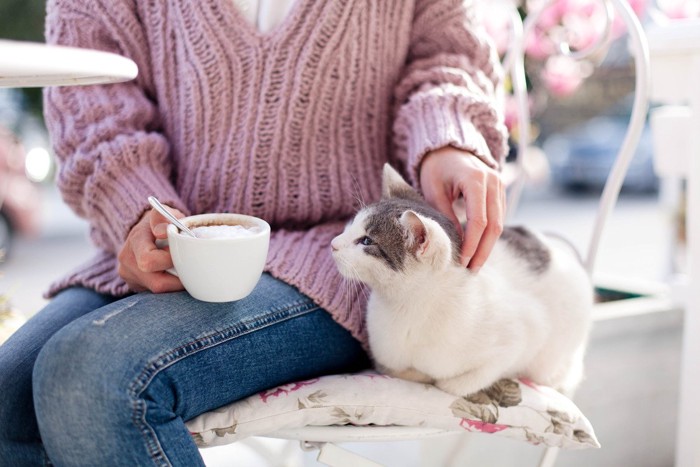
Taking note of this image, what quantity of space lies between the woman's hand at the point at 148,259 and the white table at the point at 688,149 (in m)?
0.78

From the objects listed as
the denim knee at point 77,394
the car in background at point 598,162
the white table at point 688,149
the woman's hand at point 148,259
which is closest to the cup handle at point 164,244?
the woman's hand at point 148,259

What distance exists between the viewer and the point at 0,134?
96.5 inches

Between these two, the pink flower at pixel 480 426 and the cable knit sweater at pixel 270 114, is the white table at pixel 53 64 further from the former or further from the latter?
the pink flower at pixel 480 426

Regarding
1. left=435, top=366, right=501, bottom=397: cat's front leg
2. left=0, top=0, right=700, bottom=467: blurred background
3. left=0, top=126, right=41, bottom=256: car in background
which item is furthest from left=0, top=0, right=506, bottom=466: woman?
left=0, top=126, right=41, bottom=256: car in background

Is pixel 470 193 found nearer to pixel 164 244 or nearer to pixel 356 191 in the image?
pixel 356 191

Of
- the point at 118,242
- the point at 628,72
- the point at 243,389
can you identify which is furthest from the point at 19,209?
the point at 628,72

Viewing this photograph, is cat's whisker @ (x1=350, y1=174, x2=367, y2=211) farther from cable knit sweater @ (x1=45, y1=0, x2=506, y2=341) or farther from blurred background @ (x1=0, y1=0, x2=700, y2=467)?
blurred background @ (x1=0, y1=0, x2=700, y2=467)

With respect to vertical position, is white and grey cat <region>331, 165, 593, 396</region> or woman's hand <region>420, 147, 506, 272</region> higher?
woman's hand <region>420, 147, 506, 272</region>

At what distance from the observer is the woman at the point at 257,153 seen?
0.72m

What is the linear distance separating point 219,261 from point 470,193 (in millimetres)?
287

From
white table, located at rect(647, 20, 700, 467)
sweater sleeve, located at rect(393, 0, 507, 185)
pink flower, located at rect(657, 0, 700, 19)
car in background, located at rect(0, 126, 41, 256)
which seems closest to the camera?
sweater sleeve, located at rect(393, 0, 507, 185)

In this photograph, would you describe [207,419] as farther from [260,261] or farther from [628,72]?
[628,72]

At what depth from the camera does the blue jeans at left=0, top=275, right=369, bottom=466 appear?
60 centimetres

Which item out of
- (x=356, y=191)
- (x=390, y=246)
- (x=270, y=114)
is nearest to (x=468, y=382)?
(x=390, y=246)
